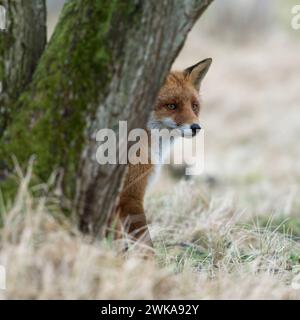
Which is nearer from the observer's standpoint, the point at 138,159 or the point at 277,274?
the point at 277,274

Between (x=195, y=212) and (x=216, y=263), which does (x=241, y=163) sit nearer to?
(x=195, y=212)

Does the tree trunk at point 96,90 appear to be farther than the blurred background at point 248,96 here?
No

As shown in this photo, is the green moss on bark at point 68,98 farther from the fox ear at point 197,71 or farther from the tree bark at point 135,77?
the fox ear at point 197,71

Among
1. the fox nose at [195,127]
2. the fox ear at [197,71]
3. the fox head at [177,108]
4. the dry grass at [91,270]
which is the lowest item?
the dry grass at [91,270]

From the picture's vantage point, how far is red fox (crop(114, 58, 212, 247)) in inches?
197

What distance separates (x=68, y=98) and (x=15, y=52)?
1.75 ft

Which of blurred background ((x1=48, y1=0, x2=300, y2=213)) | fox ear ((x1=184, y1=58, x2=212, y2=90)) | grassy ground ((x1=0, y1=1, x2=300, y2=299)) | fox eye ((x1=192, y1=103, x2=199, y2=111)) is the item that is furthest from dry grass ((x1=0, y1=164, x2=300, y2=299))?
blurred background ((x1=48, y1=0, x2=300, y2=213))

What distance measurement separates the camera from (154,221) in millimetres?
6742

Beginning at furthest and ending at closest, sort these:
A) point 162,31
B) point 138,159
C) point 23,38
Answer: point 138,159 < point 23,38 < point 162,31

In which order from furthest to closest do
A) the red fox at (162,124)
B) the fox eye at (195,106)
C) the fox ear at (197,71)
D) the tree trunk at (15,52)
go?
the fox ear at (197,71) < the fox eye at (195,106) < the red fox at (162,124) < the tree trunk at (15,52)

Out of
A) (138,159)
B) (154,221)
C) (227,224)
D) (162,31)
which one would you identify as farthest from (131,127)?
(154,221)

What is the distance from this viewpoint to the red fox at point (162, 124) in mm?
5016

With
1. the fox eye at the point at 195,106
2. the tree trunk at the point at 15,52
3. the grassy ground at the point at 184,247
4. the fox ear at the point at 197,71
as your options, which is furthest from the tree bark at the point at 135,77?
the fox ear at the point at 197,71
